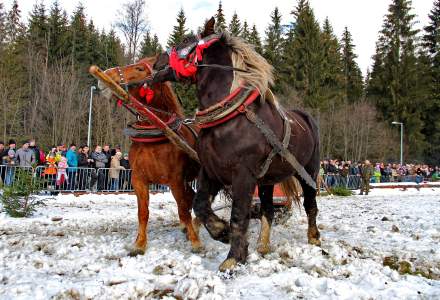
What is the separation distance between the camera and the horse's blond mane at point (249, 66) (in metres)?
4.34

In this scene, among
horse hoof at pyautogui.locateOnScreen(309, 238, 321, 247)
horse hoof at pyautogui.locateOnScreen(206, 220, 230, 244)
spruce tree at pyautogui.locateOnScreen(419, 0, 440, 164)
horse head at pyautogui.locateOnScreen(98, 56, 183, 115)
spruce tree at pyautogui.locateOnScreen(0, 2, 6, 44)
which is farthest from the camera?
spruce tree at pyautogui.locateOnScreen(419, 0, 440, 164)

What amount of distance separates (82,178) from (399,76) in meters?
41.7

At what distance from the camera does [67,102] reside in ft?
108

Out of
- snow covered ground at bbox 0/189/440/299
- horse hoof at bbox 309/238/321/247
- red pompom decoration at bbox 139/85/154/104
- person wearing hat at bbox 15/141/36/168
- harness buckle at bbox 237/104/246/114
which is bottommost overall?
snow covered ground at bbox 0/189/440/299

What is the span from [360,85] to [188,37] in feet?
160

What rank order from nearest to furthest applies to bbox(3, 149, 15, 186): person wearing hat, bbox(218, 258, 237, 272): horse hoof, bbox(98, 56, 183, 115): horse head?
bbox(218, 258, 237, 272): horse hoof, bbox(98, 56, 183, 115): horse head, bbox(3, 149, 15, 186): person wearing hat

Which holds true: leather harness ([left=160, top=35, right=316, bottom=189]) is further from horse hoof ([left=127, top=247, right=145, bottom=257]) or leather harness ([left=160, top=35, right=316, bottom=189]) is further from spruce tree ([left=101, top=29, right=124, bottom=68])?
spruce tree ([left=101, top=29, right=124, bottom=68])

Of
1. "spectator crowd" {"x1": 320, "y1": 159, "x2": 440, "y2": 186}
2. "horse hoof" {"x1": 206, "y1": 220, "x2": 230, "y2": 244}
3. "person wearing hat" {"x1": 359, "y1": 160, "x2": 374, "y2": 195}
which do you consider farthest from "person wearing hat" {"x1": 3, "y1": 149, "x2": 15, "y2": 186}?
"person wearing hat" {"x1": 359, "y1": 160, "x2": 374, "y2": 195}

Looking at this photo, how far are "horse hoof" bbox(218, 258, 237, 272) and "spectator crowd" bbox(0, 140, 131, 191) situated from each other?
957 centimetres

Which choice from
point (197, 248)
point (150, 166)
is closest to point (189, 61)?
point (150, 166)

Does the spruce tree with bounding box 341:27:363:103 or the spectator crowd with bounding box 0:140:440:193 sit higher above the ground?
the spruce tree with bounding box 341:27:363:103

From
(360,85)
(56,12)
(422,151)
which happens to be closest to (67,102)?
(56,12)

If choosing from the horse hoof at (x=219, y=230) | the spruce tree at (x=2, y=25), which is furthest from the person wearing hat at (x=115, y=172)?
the spruce tree at (x=2, y=25)

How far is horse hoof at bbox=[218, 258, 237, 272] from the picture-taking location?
3801 millimetres
